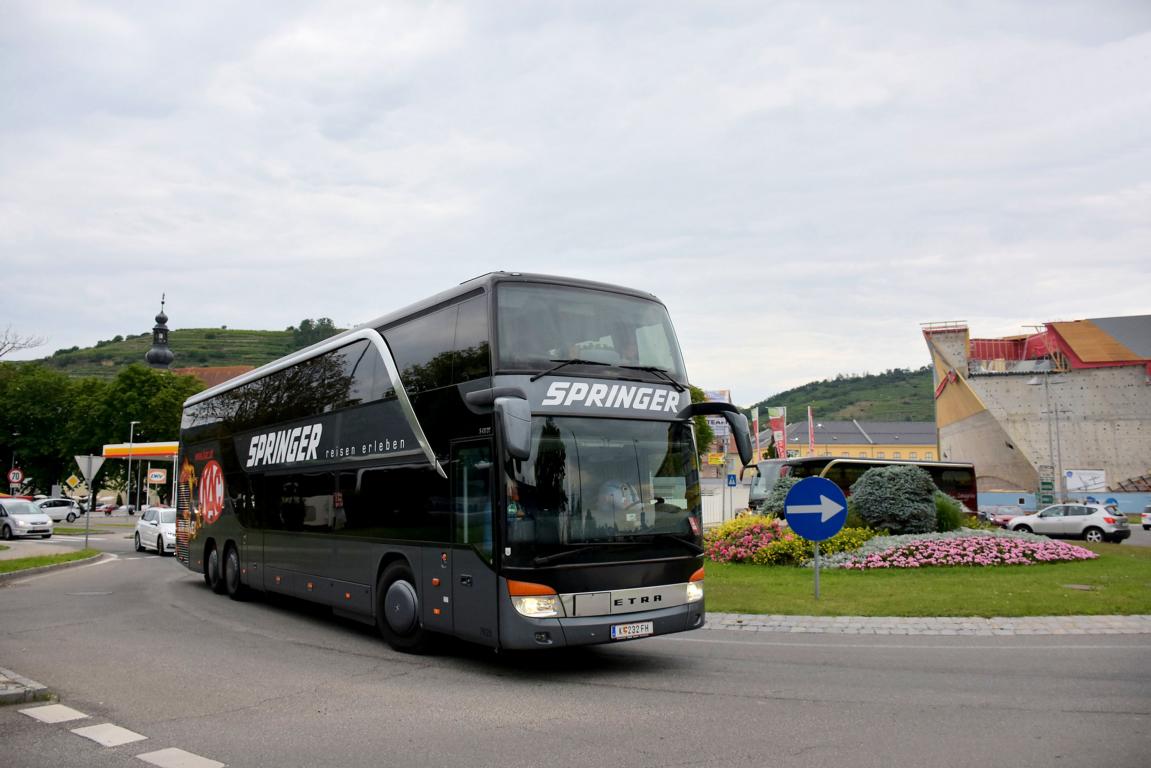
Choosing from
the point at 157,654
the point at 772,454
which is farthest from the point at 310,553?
the point at 772,454

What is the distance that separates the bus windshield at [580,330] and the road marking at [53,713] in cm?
470

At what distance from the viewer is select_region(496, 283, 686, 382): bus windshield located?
905 cm

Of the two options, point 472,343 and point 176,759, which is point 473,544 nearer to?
point 472,343

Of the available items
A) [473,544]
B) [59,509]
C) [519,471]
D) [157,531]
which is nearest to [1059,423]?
[157,531]

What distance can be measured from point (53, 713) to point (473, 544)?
380 centimetres

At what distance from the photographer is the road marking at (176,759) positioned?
5836mm

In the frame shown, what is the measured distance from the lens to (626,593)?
8.77 metres

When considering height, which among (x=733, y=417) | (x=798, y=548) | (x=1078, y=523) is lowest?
(x=1078, y=523)

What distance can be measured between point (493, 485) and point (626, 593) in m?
1.68

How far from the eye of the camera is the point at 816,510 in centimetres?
1345

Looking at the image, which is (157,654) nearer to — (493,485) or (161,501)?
(493,485)

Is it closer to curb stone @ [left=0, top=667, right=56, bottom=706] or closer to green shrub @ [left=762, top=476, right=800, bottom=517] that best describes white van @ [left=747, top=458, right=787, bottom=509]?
green shrub @ [left=762, top=476, right=800, bottom=517]

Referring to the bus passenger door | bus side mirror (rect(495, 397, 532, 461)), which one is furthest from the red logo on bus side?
bus side mirror (rect(495, 397, 532, 461))

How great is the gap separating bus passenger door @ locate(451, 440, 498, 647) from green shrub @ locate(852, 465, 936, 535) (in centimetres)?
1404
